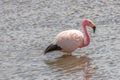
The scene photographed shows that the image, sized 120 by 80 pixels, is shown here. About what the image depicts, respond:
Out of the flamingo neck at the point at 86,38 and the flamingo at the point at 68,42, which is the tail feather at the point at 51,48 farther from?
the flamingo neck at the point at 86,38

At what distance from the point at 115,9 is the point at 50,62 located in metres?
3.88

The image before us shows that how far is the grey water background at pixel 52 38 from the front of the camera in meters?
9.65

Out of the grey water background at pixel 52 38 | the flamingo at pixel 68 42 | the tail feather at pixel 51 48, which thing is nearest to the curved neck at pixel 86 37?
the flamingo at pixel 68 42

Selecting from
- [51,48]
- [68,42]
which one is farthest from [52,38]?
[51,48]

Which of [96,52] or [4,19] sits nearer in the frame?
[96,52]

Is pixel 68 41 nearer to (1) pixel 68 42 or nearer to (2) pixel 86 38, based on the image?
(1) pixel 68 42

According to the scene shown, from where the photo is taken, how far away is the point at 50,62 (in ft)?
34.4

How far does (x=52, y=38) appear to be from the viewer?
11727 mm

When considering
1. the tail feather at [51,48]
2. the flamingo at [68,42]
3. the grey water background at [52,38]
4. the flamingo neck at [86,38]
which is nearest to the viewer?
the grey water background at [52,38]

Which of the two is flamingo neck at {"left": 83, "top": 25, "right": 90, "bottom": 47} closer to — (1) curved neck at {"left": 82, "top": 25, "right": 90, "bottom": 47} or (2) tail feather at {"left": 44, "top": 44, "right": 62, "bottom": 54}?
(1) curved neck at {"left": 82, "top": 25, "right": 90, "bottom": 47}

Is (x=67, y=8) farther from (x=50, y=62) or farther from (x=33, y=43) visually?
(x=50, y=62)

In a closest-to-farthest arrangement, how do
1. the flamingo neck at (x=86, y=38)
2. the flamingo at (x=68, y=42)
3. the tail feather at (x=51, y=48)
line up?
the tail feather at (x=51, y=48) → the flamingo at (x=68, y=42) → the flamingo neck at (x=86, y=38)

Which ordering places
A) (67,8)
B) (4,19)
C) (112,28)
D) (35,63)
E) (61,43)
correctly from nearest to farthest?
(35,63)
(61,43)
(112,28)
(4,19)
(67,8)

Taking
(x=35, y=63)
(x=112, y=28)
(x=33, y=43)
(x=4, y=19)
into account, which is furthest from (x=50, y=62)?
(x=4, y=19)
